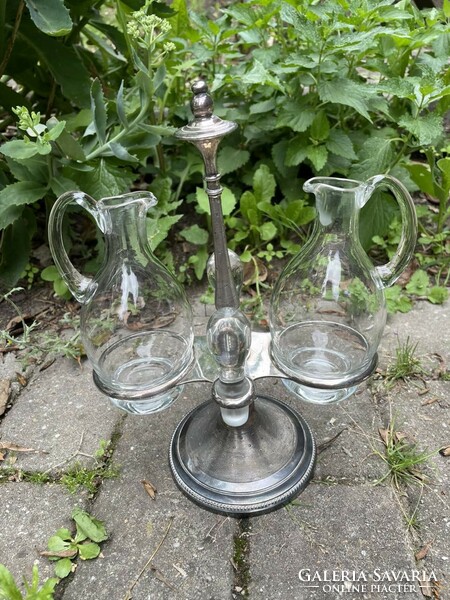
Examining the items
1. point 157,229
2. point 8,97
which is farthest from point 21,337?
point 8,97

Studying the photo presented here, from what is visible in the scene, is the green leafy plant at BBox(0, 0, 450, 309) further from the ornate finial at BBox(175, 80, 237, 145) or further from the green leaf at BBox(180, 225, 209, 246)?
the ornate finial at BBox(175, 80, 237, 145)

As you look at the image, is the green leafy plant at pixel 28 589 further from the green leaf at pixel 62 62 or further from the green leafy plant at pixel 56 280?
the green leaf at pixel 62 62

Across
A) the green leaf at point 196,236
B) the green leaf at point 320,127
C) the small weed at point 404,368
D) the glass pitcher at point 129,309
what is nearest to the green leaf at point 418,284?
the small weed at point 404,368

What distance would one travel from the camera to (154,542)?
981 mm

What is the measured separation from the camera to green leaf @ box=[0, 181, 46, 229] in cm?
143

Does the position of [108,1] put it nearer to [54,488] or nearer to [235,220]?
[235,220]

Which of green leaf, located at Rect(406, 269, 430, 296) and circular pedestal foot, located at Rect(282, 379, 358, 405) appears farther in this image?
green leaf, located at Rect(406, 269, 430, 296)

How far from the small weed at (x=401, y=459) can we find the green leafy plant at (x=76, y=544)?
0.57 meters

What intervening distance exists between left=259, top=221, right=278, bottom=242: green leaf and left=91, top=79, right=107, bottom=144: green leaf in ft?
2.10

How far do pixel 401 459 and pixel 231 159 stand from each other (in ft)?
3.79

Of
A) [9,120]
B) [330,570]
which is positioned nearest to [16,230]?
[9,120]

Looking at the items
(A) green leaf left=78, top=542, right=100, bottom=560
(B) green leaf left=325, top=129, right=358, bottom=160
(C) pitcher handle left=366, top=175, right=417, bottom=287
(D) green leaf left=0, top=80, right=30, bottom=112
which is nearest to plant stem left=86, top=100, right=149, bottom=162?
(D) green leaf left=0, top=80, right=30, bottom=112

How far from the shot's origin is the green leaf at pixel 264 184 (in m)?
1.78

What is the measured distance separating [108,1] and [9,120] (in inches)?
→ 25.8
